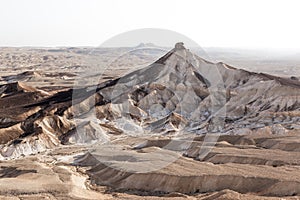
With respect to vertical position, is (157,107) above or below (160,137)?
above

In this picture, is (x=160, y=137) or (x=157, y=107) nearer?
(x=160, y=137)

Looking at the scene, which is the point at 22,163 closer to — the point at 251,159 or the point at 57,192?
the point at 57,192

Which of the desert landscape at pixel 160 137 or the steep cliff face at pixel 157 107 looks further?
the steep cliff face at pixel 157 107

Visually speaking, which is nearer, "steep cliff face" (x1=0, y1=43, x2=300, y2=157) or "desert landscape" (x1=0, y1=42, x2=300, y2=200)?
"desert landscape" (x1=0, y1=42, x2=300, y2=200)

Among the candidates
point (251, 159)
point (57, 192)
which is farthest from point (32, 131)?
point (251, 159)
